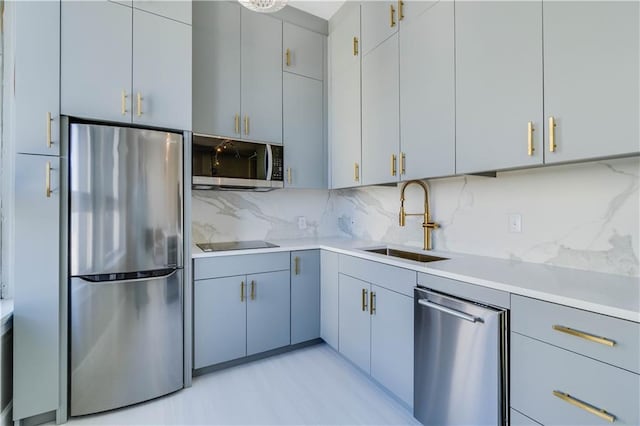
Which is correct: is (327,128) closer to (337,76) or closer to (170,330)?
(337,76)

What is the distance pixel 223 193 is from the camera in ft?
8.89

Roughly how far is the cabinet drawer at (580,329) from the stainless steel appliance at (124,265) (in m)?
1.88

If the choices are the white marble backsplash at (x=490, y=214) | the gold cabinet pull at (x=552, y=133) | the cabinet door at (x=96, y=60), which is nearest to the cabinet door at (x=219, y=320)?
the white marble backsplash at (x=490, y=214)

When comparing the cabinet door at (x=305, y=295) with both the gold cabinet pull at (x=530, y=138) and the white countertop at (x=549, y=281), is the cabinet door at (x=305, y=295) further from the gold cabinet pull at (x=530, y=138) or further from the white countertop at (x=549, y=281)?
the gold cabinet pull at (x=530, y=138)

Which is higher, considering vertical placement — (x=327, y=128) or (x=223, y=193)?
(x=327, y=128)

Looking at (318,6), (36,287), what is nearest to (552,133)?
(318,6)

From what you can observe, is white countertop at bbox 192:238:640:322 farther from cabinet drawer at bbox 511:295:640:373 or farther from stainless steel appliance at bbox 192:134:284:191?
stainless steel appliance at bbox 192:134:284:191

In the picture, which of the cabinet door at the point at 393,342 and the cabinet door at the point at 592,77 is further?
the cabinet door at the point at 393,342

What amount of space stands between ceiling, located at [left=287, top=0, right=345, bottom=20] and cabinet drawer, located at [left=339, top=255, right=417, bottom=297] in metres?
2.14

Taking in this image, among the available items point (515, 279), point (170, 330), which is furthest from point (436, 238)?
point (170, 330)

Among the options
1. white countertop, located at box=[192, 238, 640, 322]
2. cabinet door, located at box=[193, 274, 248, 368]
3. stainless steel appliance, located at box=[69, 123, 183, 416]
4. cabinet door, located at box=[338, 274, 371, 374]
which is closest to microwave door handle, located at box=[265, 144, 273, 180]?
stainless steel appliance, located at box=[69, 123, 183, 416]

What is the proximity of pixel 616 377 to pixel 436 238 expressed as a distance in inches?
52.8

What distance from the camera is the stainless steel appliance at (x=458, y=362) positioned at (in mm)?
1273

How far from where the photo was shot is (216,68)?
2.35m
